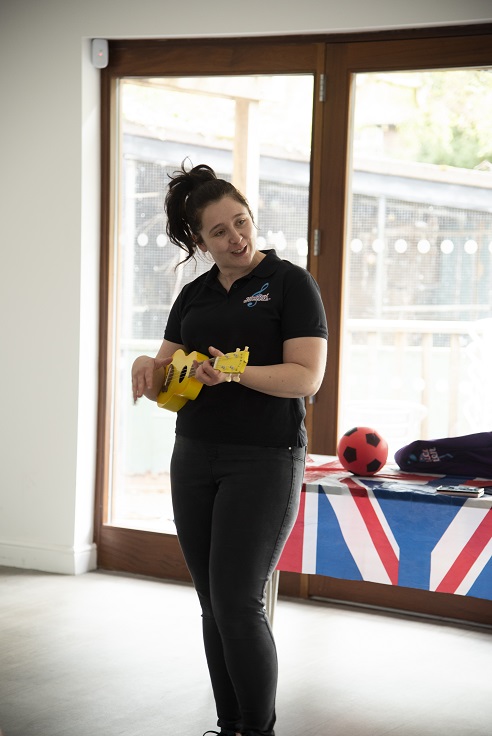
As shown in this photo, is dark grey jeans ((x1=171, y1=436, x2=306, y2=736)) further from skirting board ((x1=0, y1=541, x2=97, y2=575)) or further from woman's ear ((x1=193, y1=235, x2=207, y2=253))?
skirting board ((x1=0, y1=541, x2=97, y2=575))

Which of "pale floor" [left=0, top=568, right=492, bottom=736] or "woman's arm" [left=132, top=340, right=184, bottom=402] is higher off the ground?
"woman's arm" [left=132, top=340, right=184, bottom=402]

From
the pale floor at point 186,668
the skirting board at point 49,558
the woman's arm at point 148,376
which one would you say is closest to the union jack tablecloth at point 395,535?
the pale floor at point 186,668

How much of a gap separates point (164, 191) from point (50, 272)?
0.60 metres

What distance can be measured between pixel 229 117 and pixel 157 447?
1.44m

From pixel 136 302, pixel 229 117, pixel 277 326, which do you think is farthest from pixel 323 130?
pixel 277 326

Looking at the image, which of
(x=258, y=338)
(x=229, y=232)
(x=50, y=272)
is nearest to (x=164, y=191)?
(x=50, y=272)

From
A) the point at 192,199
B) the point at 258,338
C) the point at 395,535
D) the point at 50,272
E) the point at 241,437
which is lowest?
the point at 395,535

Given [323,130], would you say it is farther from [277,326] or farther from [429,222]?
[277,326]

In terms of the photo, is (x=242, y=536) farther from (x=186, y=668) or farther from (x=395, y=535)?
(x=186, y=668)

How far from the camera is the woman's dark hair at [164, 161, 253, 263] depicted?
7.01 ft

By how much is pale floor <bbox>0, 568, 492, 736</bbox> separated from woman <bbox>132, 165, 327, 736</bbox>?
1.58 ft

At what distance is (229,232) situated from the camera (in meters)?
2.10

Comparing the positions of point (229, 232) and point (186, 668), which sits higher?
point (229, 232)

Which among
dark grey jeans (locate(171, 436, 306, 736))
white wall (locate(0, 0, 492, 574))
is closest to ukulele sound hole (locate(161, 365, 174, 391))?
dark grey jeans (locate(171, 436, 306, 736))
